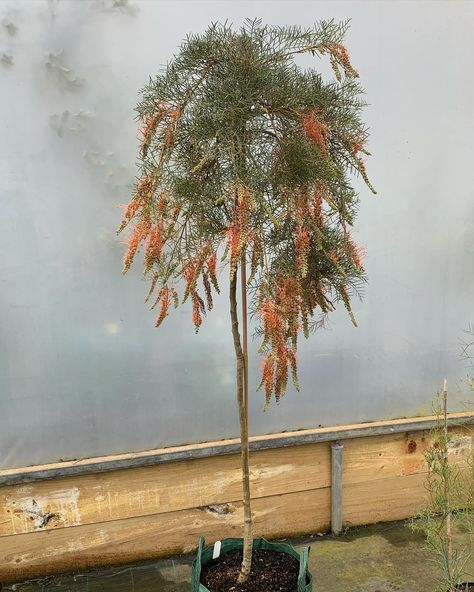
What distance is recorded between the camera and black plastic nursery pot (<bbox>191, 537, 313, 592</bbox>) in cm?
167

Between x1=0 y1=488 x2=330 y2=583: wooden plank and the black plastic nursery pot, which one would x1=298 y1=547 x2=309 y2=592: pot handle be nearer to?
the black plastic nursery pot

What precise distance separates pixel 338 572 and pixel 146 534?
0.82 metres

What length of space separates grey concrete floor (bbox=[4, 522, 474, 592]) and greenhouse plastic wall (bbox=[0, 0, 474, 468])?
20.4 inches

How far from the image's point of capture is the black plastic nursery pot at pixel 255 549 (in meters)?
1.67

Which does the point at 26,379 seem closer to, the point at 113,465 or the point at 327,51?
the point at 113,465

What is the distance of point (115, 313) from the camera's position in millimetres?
2199

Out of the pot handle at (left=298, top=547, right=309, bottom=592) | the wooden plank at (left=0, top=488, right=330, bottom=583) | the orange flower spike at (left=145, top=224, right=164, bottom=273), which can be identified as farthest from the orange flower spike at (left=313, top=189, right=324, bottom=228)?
the wooden plank at (left=0, top=488, right=330, bottom=583)

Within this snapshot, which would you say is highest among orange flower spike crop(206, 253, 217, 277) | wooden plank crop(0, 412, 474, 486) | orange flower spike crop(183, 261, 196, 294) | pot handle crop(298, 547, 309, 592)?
orange flower spike crop(206, 253, 217, 277)

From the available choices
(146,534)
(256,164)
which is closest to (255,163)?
(256,164)

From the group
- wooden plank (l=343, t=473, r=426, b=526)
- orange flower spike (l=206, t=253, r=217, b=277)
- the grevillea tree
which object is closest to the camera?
the grevillea tree

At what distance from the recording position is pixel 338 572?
89.4 inches

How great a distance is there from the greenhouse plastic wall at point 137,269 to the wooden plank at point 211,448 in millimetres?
45

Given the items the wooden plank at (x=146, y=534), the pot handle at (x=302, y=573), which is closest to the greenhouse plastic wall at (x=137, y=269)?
the wooden plank at (x=146, y=534)

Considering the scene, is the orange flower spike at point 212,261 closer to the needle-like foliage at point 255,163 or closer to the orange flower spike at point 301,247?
the needle-like foliage at point 255,163
